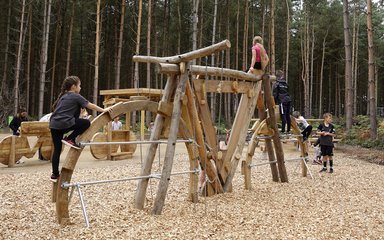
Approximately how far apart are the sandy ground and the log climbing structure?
323 millimetres

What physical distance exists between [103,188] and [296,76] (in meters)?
38.1

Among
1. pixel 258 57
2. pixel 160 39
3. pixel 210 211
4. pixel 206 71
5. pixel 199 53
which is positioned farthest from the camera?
pixel 160 39

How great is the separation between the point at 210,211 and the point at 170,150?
3.50ft

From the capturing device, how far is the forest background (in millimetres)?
25609

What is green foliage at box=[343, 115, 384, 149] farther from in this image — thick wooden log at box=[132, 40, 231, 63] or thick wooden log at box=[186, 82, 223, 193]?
thick wooden log at box=[132, 40, 231, 63]

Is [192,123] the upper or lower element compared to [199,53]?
lower

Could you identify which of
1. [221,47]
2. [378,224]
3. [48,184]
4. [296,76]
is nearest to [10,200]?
[48,184]

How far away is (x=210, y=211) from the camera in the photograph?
528 cm

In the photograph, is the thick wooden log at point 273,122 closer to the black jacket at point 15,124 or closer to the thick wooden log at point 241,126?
the thick wooden log at point 241,126

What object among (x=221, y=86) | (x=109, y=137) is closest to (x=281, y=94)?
(x=221, y=86)

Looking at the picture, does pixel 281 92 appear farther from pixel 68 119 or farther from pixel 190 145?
pixel 68 119

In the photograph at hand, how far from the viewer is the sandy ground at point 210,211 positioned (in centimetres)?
423

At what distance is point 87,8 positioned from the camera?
29438 mm

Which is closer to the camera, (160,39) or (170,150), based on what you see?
(170,150)
